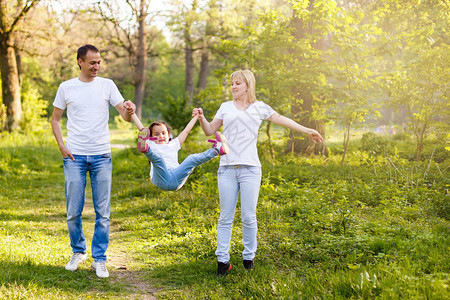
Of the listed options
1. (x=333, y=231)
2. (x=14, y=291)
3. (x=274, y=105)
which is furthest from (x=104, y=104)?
(x=274, y=105)

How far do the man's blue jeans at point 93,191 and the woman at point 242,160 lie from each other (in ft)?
4.31

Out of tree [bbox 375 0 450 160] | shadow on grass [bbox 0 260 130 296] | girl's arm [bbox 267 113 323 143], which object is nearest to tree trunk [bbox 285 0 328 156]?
tree [bbox 375 0 450 160]

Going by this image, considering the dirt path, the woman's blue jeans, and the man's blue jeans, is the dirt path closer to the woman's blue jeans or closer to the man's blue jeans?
the man's blue jeans

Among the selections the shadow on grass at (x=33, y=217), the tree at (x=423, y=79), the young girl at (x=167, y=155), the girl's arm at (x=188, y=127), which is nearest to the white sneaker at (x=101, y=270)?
the young girl at (x=167, y=155)

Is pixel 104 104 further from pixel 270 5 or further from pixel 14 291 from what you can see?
pixel 270 5

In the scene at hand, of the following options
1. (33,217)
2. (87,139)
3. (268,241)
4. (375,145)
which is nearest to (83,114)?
(87,139)

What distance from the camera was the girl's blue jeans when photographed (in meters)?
4.49

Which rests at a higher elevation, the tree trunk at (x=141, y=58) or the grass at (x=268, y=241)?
the tree trunk at (x=141, y=58)

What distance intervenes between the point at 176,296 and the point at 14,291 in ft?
5.02

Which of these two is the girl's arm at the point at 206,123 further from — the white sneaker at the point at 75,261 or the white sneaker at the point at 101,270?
the white sneaker at the point at 75,261

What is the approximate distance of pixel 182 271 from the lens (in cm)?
492

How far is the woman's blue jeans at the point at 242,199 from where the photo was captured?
4.43m

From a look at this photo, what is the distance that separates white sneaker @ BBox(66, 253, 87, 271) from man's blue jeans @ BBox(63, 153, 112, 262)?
0.19 feet

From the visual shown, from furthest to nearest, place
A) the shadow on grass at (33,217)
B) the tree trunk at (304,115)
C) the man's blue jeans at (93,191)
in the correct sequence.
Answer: the tree trunk at (304,115)
the shadow on grass at (33,217)
the man's blue jeans at (93,191)
